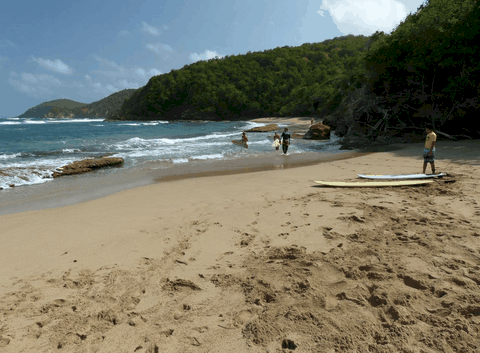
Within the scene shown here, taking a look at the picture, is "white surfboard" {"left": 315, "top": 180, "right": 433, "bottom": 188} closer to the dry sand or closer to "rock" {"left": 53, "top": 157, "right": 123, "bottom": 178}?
the dry sand

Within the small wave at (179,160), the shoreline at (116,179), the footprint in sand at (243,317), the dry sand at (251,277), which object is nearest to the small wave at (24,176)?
the shoreline at (116,179)

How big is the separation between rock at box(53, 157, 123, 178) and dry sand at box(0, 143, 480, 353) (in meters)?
5.40

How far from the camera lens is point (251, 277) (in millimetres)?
3354

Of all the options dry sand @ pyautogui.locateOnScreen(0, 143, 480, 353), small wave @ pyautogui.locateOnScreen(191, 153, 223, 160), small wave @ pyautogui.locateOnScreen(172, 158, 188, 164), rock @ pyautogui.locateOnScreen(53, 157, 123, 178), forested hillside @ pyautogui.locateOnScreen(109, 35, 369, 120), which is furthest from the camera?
forested hillside @ pyautogui.locateOnScreen(109, 35, 369, 120)

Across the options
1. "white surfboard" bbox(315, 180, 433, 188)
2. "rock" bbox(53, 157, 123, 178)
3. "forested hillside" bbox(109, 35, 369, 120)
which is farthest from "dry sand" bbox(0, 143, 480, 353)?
"forested hillside" bbox(109, 35, 369, 120)

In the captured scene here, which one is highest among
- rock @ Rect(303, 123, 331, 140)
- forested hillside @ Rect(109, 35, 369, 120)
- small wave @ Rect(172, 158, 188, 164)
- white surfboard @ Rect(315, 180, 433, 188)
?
forested hillside @ Rect(109, 35, 369, 120)

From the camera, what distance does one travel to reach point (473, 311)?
2508 millimetres

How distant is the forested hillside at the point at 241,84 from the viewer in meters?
89.4

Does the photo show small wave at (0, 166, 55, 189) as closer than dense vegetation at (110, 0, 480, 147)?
Yes

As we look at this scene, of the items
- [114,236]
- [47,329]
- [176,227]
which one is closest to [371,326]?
[47,329]

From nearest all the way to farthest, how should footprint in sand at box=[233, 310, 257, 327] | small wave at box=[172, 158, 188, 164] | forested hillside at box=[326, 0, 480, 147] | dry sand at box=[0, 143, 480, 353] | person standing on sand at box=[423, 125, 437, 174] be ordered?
dry sand at box=[0, 143, 480, 353]
footprint in sand at box=[233, 310, 257, 327]
person standing on sand at box=[423, 125, 437, 174]
small wave at box=[172, 158, 188, 164]
forested hillside at box=[326, 0, 480, 147]

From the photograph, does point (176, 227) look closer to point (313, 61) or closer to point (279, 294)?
point (279, 294)

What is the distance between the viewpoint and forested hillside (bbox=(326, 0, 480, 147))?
1446 cm

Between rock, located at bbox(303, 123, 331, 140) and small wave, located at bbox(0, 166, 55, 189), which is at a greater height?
rock, located at bbox(303, 123, 331, 140)
